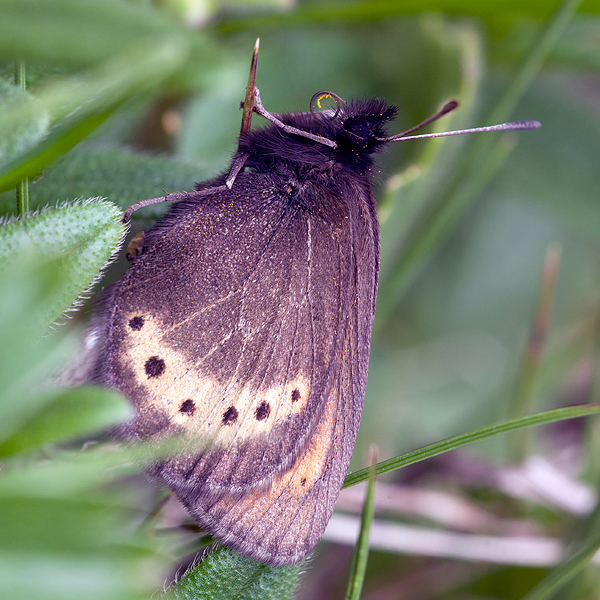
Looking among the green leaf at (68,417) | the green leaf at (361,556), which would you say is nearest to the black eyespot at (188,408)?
the green leaf at (361,556)

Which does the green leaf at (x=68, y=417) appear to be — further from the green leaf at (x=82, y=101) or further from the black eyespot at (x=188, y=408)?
the black eyespot at (x=188, y=408)

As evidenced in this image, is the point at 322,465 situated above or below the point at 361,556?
above

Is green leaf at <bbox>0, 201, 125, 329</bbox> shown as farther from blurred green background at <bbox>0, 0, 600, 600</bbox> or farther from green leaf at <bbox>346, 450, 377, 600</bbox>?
green leaf at <bbox>346, 450, 377, 600</bbox>

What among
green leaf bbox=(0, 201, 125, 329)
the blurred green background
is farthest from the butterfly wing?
green leaf bbox=(0, 201, 125, 329)

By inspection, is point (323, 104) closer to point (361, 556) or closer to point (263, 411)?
point (263, 411)

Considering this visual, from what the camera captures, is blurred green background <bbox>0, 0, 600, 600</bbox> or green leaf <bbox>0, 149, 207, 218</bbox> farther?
green leaf <bbox>0, 149, 207, 218</bbox>

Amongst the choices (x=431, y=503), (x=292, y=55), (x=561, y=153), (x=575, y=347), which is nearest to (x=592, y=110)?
(x=561, y=153)

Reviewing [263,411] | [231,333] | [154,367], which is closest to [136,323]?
[154,367]

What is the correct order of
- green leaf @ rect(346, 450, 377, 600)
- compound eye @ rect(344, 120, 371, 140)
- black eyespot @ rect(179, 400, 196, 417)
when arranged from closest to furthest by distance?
1. green leaf @ rect(346, 450, 377, 600)
2. black eyespot @ rect(179, 400, 196, 417)
3. compound eye @ rect(344, 120, 371, 140)

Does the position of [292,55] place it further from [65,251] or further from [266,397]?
[65,251]
